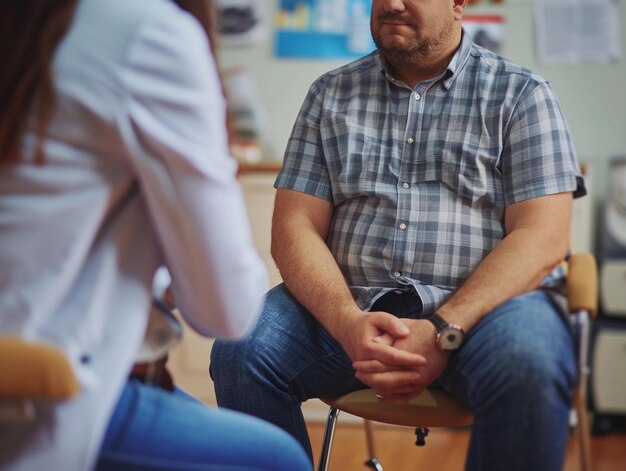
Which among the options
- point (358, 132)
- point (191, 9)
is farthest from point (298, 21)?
point (191, 9)

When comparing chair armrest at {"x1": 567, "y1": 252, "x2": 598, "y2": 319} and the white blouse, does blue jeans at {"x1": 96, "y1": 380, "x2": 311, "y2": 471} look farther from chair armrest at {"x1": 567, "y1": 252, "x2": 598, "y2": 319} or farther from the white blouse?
chair armrest at {"x1": 567, "y1": 252, "x2": 598, "y2": 319}

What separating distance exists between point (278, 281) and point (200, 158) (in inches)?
35.0

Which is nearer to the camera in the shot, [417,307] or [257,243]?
[417,307]

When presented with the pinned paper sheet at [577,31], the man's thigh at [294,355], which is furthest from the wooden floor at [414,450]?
the pinned paper sheet at [577,31]

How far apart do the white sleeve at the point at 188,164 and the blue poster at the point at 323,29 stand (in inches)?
94.3

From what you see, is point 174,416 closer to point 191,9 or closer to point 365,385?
point 191,9

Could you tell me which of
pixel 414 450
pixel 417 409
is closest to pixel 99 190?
pixel 417 409

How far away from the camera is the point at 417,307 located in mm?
1499

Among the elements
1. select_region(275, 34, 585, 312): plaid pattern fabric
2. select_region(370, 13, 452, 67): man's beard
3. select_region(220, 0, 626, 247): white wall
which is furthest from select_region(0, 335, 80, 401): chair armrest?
select_region(220, 0, 626, 247): white wall

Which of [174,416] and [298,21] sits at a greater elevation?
[298,21]

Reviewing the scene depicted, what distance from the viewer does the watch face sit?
1.36 m

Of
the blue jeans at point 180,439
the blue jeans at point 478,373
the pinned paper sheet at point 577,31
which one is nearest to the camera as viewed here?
the blue jeans at point 180,439

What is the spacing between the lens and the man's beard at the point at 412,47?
5.29 feet

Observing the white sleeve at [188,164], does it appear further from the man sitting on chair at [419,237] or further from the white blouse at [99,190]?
the man sitting on chair at [419,237]
